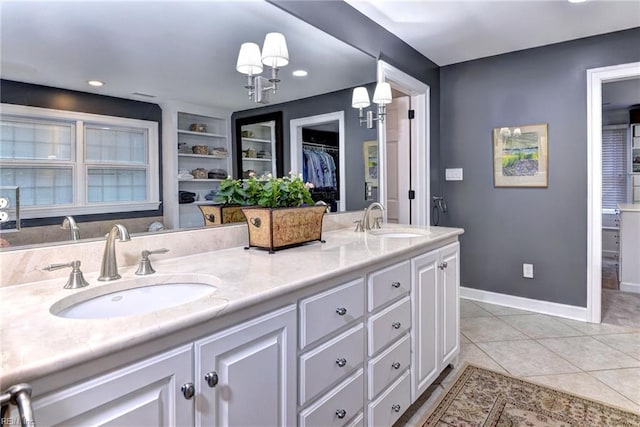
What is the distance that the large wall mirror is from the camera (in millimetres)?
1136

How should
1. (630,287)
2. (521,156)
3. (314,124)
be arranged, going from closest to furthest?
(314,124) < (521,156) < (630,287)

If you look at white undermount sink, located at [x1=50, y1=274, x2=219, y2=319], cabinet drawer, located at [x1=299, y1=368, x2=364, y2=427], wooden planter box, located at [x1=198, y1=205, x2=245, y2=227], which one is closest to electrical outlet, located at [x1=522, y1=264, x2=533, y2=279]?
cabinet drawer, located at [x1=299, y1=368, x2=364, y2=427]

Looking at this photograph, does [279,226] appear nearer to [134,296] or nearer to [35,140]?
[134,296]

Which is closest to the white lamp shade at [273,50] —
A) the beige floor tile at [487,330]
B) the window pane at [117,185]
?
the window pane at [117,185]

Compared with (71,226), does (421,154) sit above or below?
above

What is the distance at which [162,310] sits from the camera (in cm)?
88

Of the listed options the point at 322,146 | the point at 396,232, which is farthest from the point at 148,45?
the point at 396,232

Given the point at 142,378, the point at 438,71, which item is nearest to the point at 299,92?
the point at 142,378

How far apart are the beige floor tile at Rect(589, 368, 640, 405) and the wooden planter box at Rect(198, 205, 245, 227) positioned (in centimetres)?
233

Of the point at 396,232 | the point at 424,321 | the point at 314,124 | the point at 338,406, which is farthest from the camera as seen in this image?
the point at 396,232

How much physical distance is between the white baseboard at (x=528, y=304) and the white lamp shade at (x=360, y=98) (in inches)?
91.3

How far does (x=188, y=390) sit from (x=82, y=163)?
0.83 m

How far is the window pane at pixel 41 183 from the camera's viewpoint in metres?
1.09

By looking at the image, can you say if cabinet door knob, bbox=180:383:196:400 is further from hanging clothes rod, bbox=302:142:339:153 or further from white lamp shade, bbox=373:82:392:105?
white lamp shade, bbox=373:82:392:105
